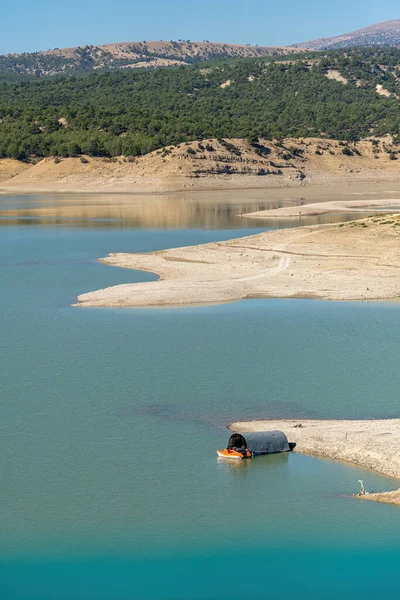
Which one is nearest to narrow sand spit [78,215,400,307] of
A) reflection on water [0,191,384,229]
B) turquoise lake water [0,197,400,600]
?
turquoise lake water [0,197,400,600]

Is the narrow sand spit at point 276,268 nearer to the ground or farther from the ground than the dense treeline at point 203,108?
nearer to the ground

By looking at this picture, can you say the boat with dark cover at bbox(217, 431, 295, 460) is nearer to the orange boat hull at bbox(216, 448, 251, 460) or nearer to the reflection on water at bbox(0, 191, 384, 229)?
the orange boat hull at bbox(216, 448, 251, 460)

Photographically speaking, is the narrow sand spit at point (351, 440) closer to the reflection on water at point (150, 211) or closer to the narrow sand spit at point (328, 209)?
the reflection on water at point (150, 211)

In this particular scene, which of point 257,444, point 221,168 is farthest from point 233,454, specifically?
point 221,168

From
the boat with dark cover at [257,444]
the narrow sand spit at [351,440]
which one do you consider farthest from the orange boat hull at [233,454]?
the narrow sand spit at [351,440]

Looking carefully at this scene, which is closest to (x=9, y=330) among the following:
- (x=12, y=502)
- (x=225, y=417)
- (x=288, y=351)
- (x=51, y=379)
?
(x=51, y=379)

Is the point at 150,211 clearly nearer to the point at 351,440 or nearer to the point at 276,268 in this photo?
the point at 276,268
